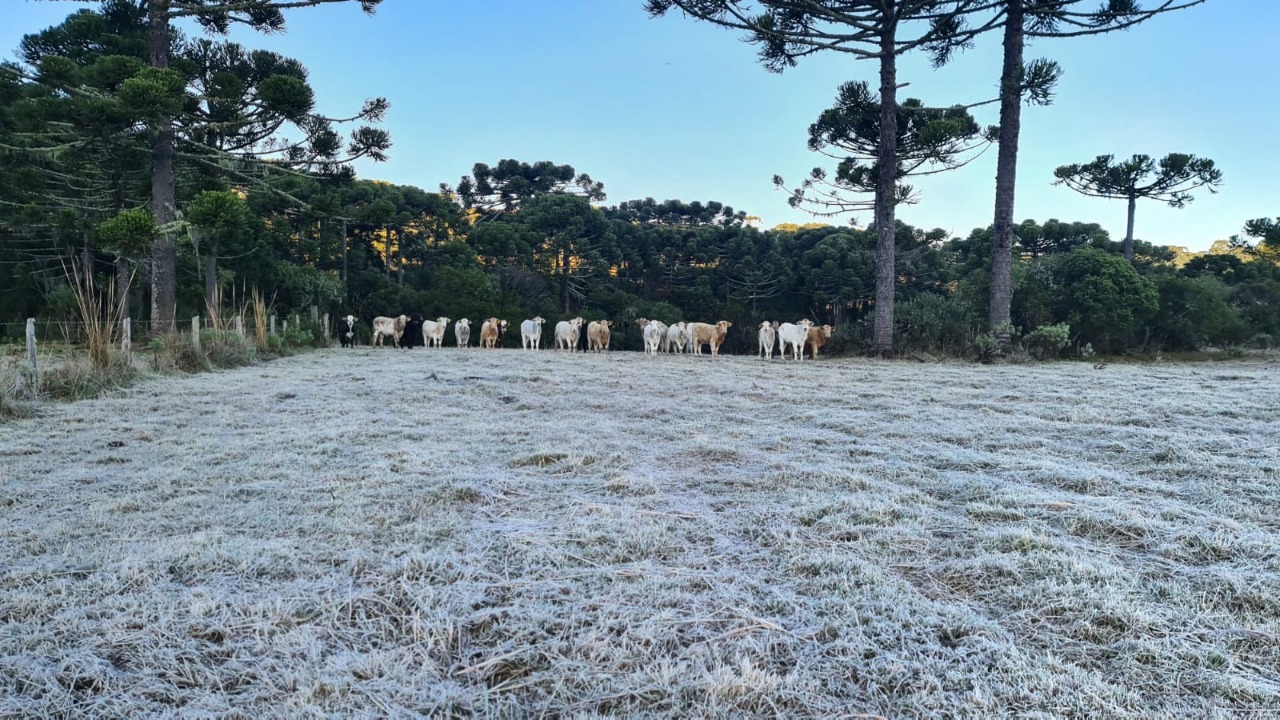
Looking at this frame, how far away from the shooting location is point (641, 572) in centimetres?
181

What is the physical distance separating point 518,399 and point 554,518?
3336mm

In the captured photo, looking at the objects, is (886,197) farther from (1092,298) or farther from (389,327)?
(389,327)

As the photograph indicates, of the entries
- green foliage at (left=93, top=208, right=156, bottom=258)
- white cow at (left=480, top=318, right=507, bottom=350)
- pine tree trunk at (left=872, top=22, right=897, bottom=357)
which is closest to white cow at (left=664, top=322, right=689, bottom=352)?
pine tree trunk at (left=872, top=22, right=897, bottom=357)

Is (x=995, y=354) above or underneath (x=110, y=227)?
underneath

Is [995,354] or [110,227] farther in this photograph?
[995,354]

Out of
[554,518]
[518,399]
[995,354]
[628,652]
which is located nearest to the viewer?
[628,652]

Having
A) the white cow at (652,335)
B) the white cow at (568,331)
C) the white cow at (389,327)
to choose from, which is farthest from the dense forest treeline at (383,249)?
the white cow at (568,331)

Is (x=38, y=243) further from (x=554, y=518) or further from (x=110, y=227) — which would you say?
(x=554, y=518)

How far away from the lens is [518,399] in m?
5.56

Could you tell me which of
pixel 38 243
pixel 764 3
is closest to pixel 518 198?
pixel 38 243

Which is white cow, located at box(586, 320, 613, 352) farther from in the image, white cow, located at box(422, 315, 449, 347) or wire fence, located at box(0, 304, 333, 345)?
wire fence, located at box(0, 304, 333, 345)

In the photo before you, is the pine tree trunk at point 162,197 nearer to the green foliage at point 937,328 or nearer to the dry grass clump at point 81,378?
the dry grass clump at point 81,378

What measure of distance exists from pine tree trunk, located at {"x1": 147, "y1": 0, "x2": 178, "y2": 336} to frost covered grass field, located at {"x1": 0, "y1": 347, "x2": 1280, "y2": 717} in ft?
24.7

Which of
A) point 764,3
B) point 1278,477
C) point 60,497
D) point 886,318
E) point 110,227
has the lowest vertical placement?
point 60,497
